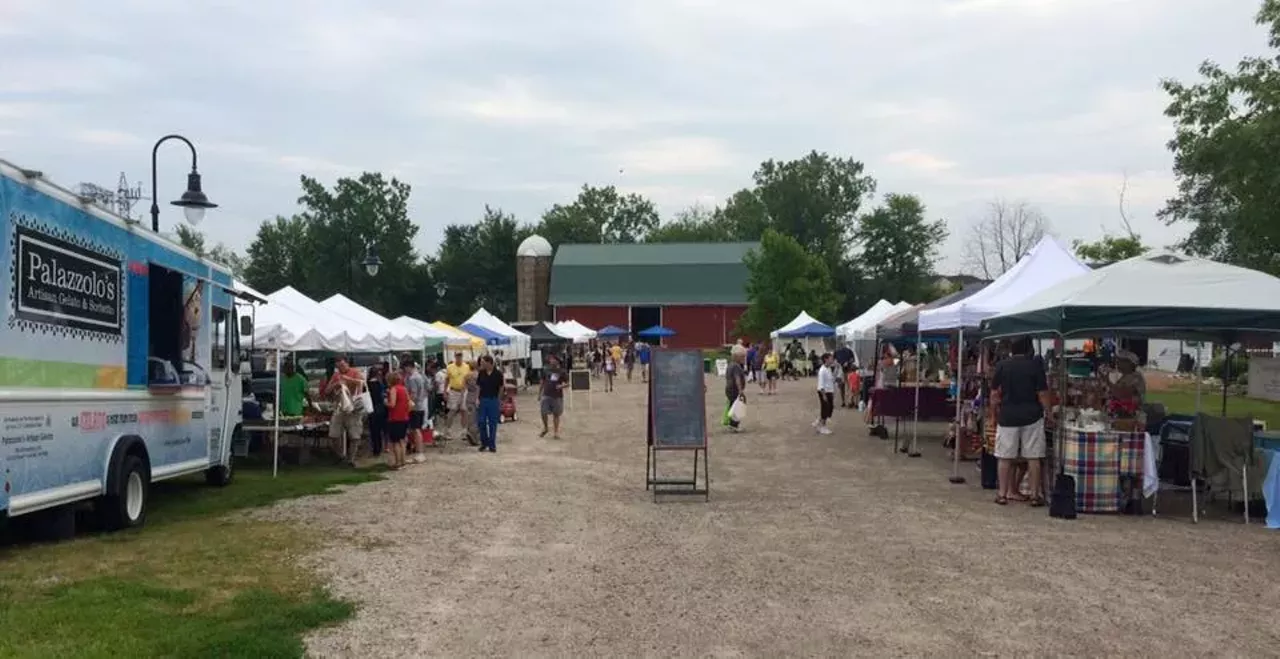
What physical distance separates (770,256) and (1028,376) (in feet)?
159

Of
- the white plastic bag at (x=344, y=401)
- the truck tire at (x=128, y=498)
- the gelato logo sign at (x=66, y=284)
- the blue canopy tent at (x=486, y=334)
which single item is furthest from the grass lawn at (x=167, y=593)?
the blue canopy tent at (x=486, y=334)

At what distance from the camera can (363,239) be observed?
236 ft

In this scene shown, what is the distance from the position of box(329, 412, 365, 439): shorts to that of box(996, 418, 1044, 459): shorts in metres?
8.79

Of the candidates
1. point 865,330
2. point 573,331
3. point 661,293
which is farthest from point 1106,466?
point 661,293

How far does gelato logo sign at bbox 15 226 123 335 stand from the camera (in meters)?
8.01

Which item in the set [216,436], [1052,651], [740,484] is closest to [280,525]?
[216,436]

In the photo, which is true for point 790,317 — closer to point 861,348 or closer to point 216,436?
point 861,348

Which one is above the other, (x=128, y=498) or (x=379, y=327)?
(x=379, y=327)

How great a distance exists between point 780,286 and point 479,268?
24.7 m

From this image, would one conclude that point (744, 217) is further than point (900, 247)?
Yes

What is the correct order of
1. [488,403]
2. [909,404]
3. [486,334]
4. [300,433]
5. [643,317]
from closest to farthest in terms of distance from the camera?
[300,433]
[909,404]
[488,403]
[486,334]
[643,317]

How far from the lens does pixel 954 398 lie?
1731cm

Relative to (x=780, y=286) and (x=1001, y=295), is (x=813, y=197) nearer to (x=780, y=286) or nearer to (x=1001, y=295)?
(x=780, y=286)

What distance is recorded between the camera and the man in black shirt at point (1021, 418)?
1090 centimetres
